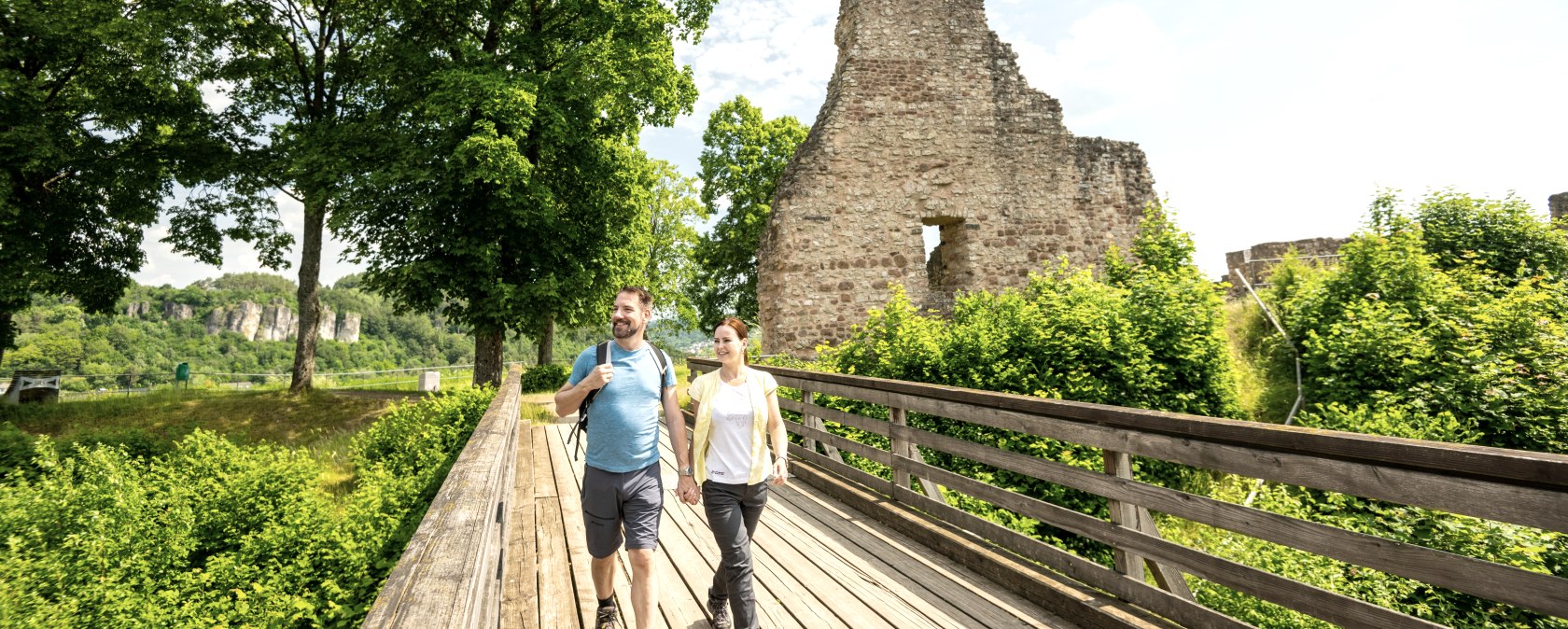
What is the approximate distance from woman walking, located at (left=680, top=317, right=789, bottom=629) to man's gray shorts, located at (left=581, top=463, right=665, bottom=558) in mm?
207

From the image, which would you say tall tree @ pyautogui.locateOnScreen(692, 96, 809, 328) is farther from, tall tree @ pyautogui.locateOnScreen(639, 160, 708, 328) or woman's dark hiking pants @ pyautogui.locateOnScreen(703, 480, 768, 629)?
woman's dark hiking pants @ pyautogui.locateOnScreen(703, 480, 768, 629)

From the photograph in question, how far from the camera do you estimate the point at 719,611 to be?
323 centimetres

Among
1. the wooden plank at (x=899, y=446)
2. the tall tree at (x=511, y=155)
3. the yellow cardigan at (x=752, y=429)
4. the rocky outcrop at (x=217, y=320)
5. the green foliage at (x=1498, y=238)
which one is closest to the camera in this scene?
the yellow cardigan at (x=752, y=429)

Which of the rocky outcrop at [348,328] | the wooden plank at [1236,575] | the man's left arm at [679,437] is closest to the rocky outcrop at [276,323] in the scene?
the rocky outcrop at [348,328]

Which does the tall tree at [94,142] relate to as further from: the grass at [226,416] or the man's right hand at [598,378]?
the man's right hand at [598,378]

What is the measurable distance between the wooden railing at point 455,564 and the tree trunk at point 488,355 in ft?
40.1

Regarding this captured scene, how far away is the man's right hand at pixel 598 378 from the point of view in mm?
3016

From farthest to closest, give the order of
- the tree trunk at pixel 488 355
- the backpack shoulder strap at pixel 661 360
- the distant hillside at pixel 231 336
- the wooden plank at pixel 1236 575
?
the distant hillside at pixel 231 336
the tree trunk at pixel 488 355
the backpack shoulder strap at pixel 661 360
the wooden plank at pixel 1236 575

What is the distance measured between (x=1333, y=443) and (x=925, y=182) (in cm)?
1077

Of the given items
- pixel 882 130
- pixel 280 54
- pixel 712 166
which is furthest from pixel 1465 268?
pixel 280 54

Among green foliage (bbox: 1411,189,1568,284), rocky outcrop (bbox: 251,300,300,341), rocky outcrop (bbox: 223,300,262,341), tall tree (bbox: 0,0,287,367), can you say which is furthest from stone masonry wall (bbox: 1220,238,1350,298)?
rocky outcrop (bbox: 251,300,300,341)

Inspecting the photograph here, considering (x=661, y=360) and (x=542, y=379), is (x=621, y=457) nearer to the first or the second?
(x=661, y=360)

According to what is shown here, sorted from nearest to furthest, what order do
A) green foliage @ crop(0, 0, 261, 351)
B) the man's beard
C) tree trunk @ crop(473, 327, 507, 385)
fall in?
1. the man's beard
2. green foliage @ crop(0, 0, 261, 351)
3. tree trunk @ crop(473, 327, 507, 385)

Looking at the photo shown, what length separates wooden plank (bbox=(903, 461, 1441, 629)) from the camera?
2.36m
